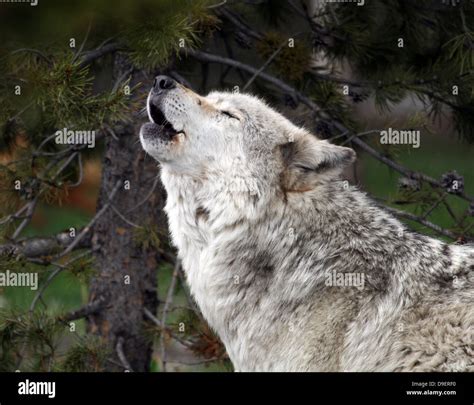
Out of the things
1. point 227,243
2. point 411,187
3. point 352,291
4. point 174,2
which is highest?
point 174,2

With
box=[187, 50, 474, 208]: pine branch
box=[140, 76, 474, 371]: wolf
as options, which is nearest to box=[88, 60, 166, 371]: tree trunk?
box=[187, 50, 474, 208]: pine branch

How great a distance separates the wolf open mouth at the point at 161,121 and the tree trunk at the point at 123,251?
1509 millimetres

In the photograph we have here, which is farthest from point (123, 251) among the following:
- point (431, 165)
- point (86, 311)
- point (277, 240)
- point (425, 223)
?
point (431, 165)

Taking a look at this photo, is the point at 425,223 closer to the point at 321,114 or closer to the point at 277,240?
the point at 321,114

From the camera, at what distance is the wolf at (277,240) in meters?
4.37

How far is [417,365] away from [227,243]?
1237mm

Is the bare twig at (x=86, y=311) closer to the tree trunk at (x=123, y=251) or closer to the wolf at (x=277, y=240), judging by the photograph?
the tree trunk at (x=123, y=251)

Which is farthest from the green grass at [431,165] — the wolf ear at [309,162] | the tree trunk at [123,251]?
the wolf ear at [309,162]

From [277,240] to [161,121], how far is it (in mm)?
935

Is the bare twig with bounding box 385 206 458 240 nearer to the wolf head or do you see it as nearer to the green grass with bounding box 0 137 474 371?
the green grass with bounding box 0 137 474 371

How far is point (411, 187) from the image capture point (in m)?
5.68

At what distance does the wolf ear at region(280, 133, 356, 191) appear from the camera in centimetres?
456

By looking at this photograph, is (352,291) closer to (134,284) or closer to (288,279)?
(288,279)

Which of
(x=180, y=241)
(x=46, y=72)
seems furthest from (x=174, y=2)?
(x=180, y=241)
